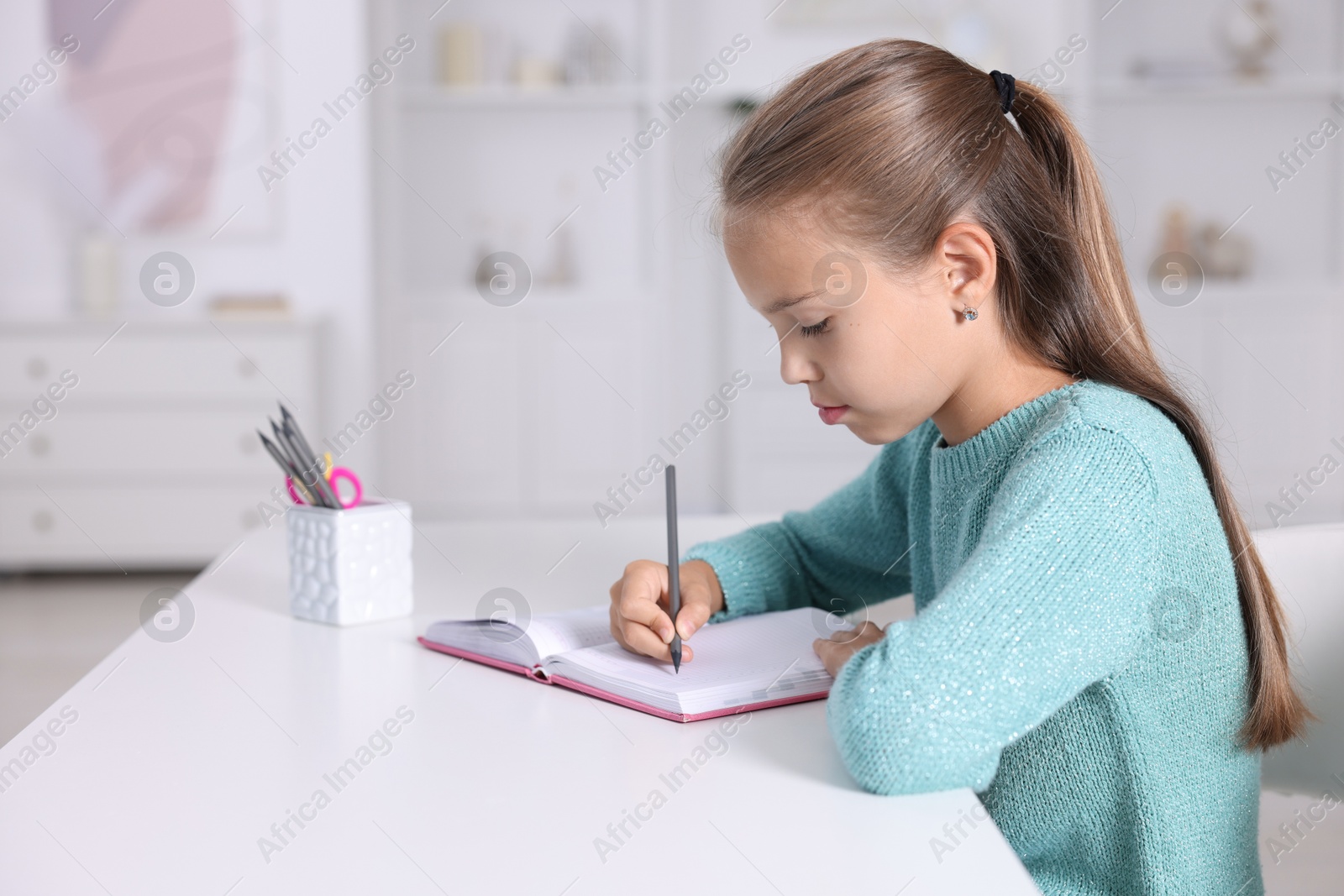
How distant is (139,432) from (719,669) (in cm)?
308

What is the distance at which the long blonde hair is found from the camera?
89 cm

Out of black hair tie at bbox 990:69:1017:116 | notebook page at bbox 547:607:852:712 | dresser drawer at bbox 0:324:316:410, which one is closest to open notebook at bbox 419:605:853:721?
notebook page at bbox 547:607:852:712

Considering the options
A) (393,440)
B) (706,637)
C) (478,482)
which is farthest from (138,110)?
(706,637)

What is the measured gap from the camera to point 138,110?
3.82 meters

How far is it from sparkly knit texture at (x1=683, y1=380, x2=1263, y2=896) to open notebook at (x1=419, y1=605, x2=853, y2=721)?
0.11 metres

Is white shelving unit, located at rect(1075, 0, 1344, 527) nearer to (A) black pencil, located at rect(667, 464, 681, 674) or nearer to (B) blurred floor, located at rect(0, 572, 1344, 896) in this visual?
(B) blurred floor, located at rect(0, 572, 1344, 896)

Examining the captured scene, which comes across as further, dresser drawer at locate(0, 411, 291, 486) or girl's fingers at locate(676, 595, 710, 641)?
dresser drawer at locate(0, 411, 291, 486)

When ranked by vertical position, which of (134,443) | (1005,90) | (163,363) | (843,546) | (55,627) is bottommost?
(55,627)

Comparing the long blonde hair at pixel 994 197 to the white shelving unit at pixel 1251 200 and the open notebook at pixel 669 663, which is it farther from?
the white shelving unit at pixel 1251 200

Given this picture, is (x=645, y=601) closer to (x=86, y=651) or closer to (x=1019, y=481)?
(x=1019, y=481)

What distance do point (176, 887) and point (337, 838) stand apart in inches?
3.3

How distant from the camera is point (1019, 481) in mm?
805

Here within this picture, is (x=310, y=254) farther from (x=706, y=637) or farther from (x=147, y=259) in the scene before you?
(x=706, y=637)

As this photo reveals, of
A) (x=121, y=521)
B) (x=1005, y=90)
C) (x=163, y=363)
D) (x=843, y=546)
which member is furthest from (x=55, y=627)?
(x=1005, y=90)
